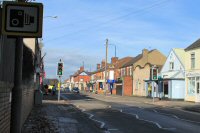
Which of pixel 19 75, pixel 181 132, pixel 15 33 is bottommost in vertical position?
pixel 181 132

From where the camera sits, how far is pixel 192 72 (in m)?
47.7

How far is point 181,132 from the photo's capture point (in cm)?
1584

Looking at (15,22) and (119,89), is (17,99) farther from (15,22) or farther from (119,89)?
(119,89)

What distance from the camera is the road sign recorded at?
15.8 ft

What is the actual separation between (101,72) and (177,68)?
219 ft

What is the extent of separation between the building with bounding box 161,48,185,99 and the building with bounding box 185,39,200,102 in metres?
4.08

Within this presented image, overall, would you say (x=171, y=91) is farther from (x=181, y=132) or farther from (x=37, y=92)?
(x=181, y=132)

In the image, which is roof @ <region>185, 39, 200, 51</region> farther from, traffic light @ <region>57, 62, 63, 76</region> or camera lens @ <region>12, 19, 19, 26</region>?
camera lens @ <region>12, 19, 19, 26</region>

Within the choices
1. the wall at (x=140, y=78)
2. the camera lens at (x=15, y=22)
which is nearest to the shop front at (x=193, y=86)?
the wall at (x=140, y=78)

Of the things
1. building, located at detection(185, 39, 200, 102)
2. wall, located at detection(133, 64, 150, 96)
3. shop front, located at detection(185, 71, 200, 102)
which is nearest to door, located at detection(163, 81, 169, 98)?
building, located at detection(185, 39, 200, 102)

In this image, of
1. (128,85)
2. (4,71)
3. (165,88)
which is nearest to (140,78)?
(128,85)

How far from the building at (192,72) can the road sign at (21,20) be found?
138 feet

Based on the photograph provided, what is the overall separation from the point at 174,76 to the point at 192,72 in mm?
7019

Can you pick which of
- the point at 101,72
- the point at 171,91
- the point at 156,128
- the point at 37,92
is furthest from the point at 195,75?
the point at 101,72
